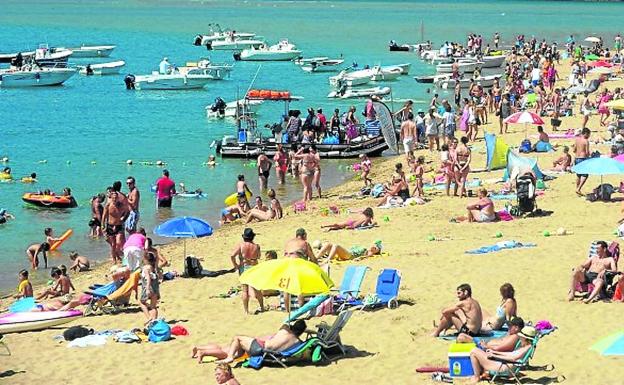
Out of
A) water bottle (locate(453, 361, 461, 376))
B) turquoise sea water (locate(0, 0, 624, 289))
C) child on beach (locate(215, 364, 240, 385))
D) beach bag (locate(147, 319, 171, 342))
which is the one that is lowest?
turquoise sea water (locate(0, 0, 624, 289))

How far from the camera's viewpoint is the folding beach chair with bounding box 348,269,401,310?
49.5ft

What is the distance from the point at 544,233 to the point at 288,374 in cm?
754

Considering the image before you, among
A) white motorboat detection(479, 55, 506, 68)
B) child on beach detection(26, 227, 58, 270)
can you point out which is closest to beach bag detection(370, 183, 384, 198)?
child on beach detection(26, 227, 58, 270)

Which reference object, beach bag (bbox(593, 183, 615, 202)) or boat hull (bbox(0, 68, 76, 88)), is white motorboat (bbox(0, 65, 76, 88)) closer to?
boat hull (bbox(0, 68, 76, 88))

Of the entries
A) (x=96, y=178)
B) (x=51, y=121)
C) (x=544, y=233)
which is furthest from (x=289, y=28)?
(x=544, y=233)

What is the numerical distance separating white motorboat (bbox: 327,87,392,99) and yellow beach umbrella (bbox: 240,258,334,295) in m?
35.3

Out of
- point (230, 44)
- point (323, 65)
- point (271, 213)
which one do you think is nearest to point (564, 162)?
point (271, 213)

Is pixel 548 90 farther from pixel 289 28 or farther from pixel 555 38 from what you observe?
pixel 289 28

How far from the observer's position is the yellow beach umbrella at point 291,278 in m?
Result: 13.3

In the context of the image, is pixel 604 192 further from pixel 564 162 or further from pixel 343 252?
pixel 343 252

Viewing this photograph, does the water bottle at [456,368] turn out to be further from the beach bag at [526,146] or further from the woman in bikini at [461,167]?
the beach bag at [526,146]

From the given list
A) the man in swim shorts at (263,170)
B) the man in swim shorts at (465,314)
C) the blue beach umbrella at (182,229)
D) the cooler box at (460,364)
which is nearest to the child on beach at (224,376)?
the cooler box at (460,364)

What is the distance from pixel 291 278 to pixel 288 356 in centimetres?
93

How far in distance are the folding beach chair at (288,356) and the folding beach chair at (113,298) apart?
347 centimetres
